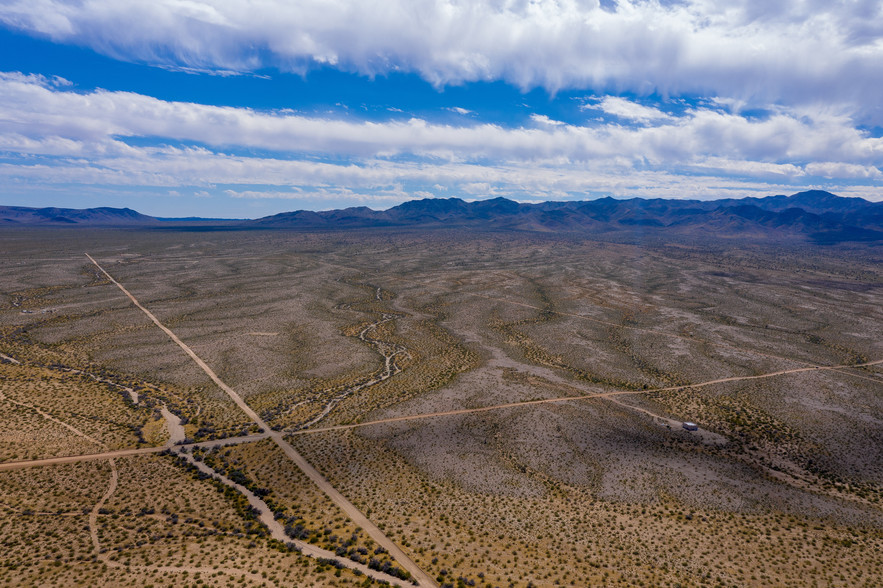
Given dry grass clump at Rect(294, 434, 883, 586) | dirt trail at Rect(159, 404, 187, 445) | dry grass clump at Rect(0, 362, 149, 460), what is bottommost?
dry grass clump at Rect(294, 434, 883, 586)

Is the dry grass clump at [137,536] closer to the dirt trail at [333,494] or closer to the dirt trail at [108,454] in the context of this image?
the dirt trail at [108,454]

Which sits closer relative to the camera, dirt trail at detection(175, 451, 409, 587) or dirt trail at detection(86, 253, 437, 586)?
dirt trail at detection(175, 451, 409, 587)

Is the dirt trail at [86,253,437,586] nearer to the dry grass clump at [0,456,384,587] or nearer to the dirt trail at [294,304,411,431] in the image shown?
the dry grass clump at [0,456,384,587]

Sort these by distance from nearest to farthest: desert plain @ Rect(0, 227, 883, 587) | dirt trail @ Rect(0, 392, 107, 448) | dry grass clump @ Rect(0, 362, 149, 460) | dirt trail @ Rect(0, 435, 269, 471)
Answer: desert plain @ Rect(0, 227, 883, 587), dirt trail @ Rect(0, 435, 269, 471), dry grass clump @ Rect(0, 362, 149, 460), dirt trail @ Rect(0, 392, 107, 448)

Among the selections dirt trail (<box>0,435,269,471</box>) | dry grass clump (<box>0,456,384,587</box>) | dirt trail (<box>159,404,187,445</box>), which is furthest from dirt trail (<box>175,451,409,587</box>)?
dirt trail (<box>159,404,187,445</box>)

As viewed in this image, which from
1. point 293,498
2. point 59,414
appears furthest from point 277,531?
point 59,414

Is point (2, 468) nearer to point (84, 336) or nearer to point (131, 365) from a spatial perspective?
point (131, 365)

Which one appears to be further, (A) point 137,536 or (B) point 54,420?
(B) point 54,420

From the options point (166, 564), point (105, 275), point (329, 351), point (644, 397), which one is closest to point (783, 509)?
point (644, 397)

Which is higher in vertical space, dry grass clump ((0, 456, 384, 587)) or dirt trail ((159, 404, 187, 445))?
dirt trail ((159, 404, 187, 445))

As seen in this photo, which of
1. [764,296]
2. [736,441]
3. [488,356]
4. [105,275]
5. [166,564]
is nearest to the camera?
[166,564]

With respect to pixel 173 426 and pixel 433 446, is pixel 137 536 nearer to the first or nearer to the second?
pixel 173 426
